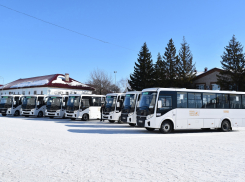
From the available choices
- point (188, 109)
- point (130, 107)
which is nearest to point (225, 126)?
point (188, 109)

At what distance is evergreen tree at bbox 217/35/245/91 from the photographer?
45.8 metres

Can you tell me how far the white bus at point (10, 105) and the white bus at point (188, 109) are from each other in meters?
24.2

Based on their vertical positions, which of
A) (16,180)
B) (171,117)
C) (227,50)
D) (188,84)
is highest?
(227,50)

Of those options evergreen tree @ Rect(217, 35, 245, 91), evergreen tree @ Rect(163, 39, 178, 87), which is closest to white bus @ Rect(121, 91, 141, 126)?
evergreen tree @ Rect(217, 35, 245, 91)

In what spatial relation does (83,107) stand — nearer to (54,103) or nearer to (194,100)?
(54,103)

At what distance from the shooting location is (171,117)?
642 inches

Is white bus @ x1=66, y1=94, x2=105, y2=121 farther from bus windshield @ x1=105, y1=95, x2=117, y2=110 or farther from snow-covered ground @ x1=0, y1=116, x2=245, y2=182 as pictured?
snow-covered ground @ x1=0, y1=116, x2=245, y2=182

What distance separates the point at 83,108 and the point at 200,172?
22119 mm

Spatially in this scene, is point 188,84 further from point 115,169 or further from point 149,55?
point 115,169

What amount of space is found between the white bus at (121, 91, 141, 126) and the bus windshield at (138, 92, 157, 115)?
3590mm

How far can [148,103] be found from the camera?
647 inches

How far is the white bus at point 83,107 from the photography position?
27.7 metres

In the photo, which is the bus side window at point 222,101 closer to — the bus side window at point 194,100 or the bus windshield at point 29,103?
the bus side window at point 194,100

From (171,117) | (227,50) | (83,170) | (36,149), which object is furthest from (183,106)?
(227,50)
